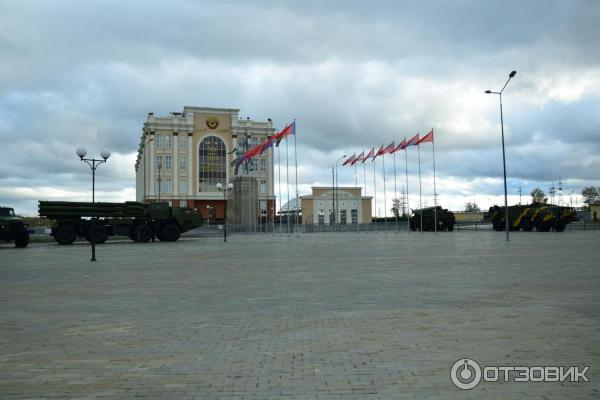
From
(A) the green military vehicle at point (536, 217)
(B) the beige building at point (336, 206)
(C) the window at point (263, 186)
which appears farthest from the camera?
(C) the window at point (263, 186)

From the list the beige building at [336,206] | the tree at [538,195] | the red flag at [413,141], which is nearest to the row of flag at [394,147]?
the red flag at [413,141]

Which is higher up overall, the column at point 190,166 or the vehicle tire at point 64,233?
the column at point 190,166

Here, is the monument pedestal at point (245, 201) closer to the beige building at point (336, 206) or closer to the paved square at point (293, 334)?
the beige building at point (336, 206)

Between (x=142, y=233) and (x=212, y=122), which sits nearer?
(x=142, y=233)

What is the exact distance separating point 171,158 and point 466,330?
77.5 m

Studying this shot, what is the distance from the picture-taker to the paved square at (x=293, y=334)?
190 inches

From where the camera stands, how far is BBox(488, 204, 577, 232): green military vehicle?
45812 mm

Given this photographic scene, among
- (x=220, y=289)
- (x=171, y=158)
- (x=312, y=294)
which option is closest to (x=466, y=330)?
(x=312, y=294)

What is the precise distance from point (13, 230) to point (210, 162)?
5271 cm

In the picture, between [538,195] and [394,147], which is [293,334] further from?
[538,195]

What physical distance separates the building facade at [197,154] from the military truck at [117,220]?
42.4m

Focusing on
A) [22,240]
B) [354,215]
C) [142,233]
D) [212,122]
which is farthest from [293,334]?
[354,215]

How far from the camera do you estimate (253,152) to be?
48719 millimetres

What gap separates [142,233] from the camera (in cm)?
3600
